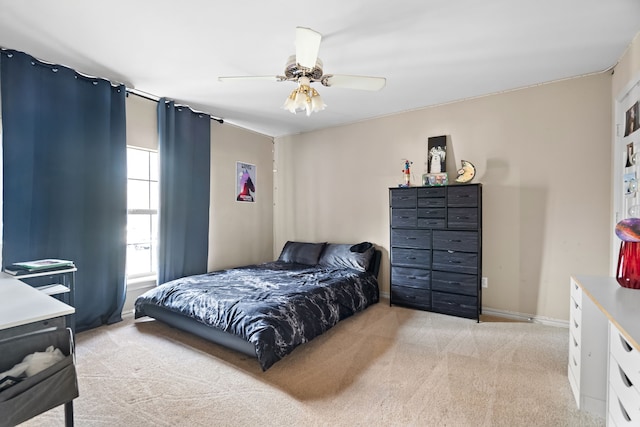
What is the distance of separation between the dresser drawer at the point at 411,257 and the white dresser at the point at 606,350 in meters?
1.53

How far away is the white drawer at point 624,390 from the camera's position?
3.78ft

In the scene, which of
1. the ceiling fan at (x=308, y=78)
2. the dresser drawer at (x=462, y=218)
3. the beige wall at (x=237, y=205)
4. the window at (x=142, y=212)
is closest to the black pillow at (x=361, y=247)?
the dresser drawer at (x=462, y=218)

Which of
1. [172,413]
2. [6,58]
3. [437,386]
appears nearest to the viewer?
[172,413]

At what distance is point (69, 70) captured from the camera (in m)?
2.78

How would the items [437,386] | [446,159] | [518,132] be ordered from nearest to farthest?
[437,386], [518,132], [446,159]

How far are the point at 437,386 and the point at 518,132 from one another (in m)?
2.76

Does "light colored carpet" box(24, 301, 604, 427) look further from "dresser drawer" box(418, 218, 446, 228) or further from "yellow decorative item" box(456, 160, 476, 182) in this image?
"yellow decorative item" box(456, 160, 476, 182)

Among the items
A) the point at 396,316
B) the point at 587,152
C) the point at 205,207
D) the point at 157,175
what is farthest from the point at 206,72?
the point at 587,152

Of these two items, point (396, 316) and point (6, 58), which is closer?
point (6, 58)

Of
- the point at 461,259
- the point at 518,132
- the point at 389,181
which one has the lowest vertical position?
the point at 461,259

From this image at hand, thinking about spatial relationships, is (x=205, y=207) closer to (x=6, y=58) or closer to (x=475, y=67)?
(x=6, y=58)

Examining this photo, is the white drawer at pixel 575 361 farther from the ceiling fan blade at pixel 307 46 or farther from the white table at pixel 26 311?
the white table at pixel 26 311

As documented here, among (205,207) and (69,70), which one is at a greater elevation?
(69,70)

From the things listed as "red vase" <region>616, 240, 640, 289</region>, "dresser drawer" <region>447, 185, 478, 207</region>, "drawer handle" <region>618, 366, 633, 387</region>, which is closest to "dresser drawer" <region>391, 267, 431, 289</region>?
"dresser drawer" <region>447, 185, 478, 207</region>
